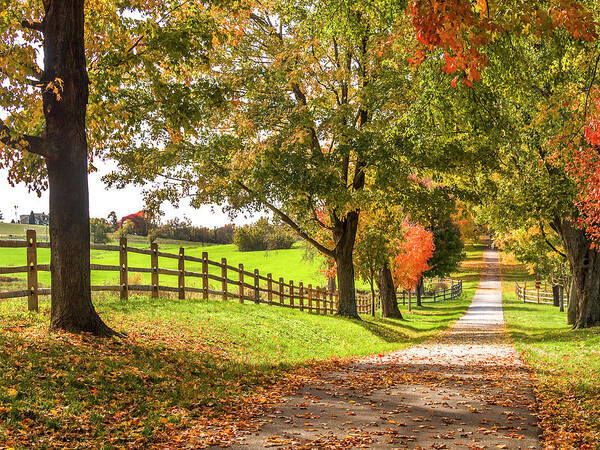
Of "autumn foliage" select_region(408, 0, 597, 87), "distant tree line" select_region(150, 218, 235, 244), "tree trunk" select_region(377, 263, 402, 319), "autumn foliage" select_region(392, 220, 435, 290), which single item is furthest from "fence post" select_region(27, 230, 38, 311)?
"distant tree line" select_region(150, 218, 235, 244)

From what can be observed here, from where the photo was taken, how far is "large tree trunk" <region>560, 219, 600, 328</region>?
20016 mm

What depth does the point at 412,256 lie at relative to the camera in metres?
33.1

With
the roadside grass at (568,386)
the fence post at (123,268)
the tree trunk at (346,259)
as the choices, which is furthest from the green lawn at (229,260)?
the roadside grass at (568,386)

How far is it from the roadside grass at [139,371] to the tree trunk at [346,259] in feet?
24.4

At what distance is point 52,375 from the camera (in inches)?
272

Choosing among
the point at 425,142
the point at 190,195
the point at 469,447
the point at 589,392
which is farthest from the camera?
the point at 190,195

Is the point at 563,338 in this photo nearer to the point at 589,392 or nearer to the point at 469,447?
the point at 589,392

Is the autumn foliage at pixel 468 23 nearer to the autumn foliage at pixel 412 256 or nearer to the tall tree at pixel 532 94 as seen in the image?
the tall tree at pixel 532 94

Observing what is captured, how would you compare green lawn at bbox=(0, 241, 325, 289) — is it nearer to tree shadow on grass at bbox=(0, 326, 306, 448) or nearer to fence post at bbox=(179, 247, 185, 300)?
fence post at bbox=(179, 247, 185, 300)

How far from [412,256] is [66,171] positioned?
86.0 feet

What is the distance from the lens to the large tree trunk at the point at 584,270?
20.0 m

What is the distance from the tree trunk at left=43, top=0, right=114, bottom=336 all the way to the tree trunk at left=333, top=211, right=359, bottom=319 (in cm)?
1350

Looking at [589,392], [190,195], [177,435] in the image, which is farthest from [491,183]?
[177,435]

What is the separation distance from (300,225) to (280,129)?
4.32 m
